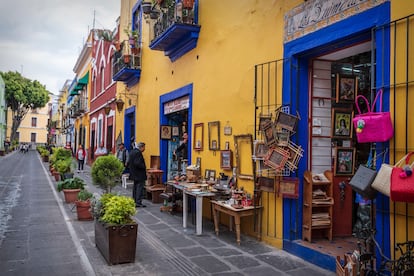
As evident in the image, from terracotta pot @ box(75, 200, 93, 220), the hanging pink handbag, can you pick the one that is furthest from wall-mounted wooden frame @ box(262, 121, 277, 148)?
terracotta pot @ box(75, 200, 93, 220)

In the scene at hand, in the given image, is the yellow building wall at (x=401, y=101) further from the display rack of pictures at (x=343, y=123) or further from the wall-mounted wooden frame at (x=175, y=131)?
the wall-mounted wooden frame at (x=175, y=131)

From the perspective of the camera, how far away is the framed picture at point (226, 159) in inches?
276

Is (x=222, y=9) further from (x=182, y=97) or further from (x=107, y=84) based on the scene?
(x=107, y=84)

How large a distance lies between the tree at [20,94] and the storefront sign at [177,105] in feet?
145

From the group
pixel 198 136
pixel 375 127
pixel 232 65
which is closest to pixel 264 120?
pixel 232 65

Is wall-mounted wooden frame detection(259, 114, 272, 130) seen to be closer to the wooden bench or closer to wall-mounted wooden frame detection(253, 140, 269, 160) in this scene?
wall-mounted wooden frame detection(253, 140, 269, 160)

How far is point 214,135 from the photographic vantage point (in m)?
7.74

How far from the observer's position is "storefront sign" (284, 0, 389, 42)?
4.38 meters

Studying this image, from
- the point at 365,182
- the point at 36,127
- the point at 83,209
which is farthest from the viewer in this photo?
the point at 36,127

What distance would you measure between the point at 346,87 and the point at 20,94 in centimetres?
5049

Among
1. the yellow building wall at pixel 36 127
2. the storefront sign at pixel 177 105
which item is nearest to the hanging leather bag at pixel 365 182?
the storefront sign at pixel 177 105

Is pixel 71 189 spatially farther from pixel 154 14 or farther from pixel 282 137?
pixel 282 137

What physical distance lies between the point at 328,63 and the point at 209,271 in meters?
3.53

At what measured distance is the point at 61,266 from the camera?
4859 millimetres
